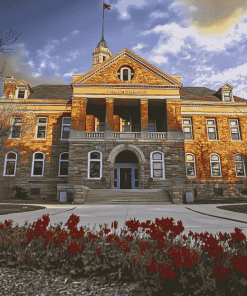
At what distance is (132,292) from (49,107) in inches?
1122

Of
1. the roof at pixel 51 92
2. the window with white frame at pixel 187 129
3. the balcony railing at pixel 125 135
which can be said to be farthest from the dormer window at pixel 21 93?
the window with white frame at pixel 187 129

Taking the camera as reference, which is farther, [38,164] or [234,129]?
[234,129]

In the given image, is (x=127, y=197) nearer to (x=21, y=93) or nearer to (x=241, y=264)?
(x=241, y=264)

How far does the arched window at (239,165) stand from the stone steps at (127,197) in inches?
499

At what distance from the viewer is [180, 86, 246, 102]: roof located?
97.7 ft

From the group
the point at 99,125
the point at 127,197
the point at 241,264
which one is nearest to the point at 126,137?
the point at 99,125

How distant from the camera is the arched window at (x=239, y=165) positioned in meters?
27.3

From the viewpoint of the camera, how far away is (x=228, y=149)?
91.0ft

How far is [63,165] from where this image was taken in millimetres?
26875

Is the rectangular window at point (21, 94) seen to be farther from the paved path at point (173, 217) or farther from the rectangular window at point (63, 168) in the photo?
the paved path at point (173, 217)

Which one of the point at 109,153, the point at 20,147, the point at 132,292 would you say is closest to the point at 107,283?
the point at 132,292

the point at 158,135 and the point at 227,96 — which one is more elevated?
the point at 227,96

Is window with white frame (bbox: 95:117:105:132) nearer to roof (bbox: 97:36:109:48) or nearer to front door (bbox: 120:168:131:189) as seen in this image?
front door (bbox: 120:168:131:189)

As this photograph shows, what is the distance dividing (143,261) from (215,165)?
2710cm
